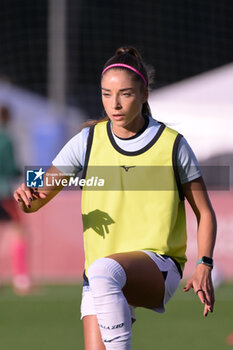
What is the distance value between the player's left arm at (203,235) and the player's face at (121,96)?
378 millimetres

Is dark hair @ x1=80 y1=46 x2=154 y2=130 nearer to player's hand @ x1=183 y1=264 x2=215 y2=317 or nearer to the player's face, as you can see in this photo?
the player's face

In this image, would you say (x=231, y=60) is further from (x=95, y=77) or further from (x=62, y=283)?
(x=62, y=283)

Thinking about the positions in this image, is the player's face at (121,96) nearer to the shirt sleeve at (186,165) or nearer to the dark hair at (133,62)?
the dark hair at (133,62)

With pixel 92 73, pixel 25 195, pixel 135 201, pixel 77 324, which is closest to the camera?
pixel 25 195

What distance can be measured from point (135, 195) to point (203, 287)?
1.68ft

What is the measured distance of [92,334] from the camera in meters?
3.62

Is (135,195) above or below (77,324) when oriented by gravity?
above

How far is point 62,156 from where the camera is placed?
12.3ft

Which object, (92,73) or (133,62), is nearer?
(133,62)

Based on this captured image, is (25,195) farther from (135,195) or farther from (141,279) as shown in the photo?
(141,279)

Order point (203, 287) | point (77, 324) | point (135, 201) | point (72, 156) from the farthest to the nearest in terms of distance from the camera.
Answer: point (77, 324) < point (72, 156) < point (135, 201) < point (203, 287)

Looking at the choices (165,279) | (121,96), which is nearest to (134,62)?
(121,96)

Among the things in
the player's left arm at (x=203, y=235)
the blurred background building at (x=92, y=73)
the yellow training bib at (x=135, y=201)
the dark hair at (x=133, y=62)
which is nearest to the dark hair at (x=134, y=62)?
the dark hair at (x=133, y=62)

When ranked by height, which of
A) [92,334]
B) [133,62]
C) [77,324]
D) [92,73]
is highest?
[92,73]
